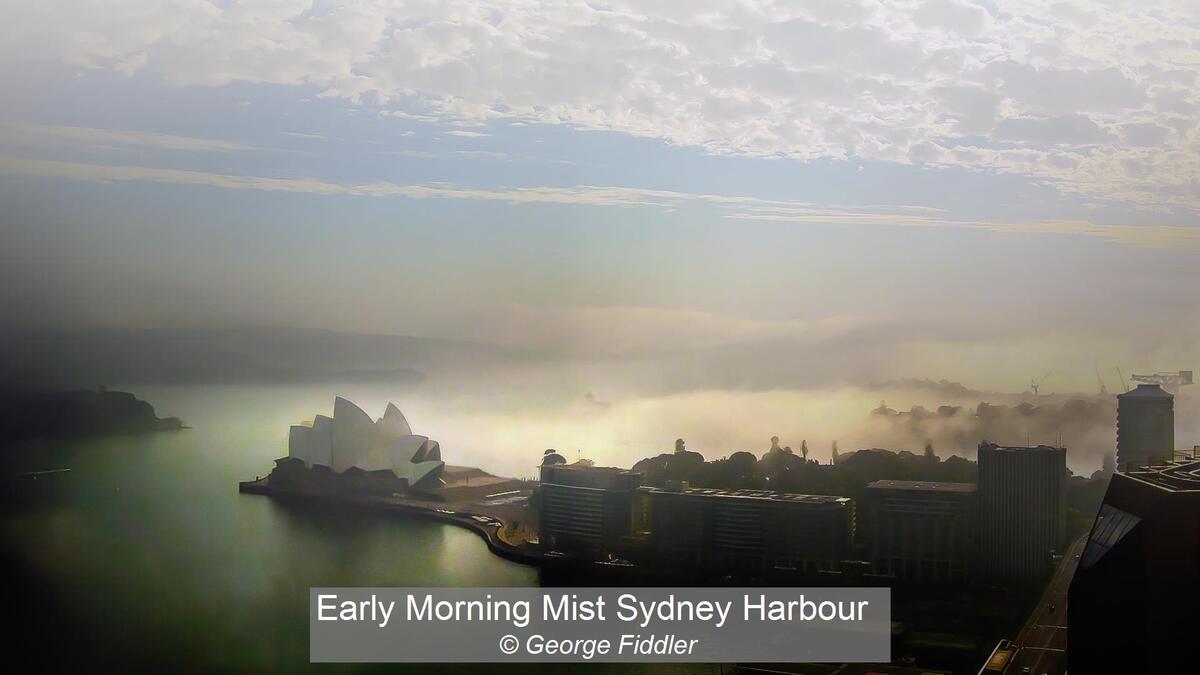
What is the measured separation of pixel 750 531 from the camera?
782cm

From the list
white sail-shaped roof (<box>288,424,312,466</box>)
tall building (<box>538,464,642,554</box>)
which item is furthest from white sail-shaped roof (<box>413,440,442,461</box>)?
tall building (<box>538,464,642,554</box>)

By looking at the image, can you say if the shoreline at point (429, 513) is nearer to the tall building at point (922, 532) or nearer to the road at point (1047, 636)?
the tall building at point (922, 532)

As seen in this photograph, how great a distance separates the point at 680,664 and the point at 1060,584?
3.23 meters

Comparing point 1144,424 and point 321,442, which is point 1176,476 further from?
point 321,442

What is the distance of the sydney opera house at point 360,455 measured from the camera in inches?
362

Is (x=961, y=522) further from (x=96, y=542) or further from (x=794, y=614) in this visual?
(x=96, y=542)

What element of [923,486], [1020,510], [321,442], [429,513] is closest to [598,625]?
[923,486]

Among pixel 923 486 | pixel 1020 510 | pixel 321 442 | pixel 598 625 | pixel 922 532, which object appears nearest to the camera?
pixel 598 625

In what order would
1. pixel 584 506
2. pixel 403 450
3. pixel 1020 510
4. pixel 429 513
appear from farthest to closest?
pixel 403 450
pixel 429 513
pixel 584 506
pixel 1020 510

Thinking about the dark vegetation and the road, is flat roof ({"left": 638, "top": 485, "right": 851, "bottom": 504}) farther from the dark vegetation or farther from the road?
the road

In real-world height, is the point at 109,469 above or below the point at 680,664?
above

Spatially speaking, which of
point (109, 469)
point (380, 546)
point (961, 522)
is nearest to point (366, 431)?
point (380, 546)

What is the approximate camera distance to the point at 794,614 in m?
6.45

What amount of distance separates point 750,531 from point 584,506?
1487 mm
